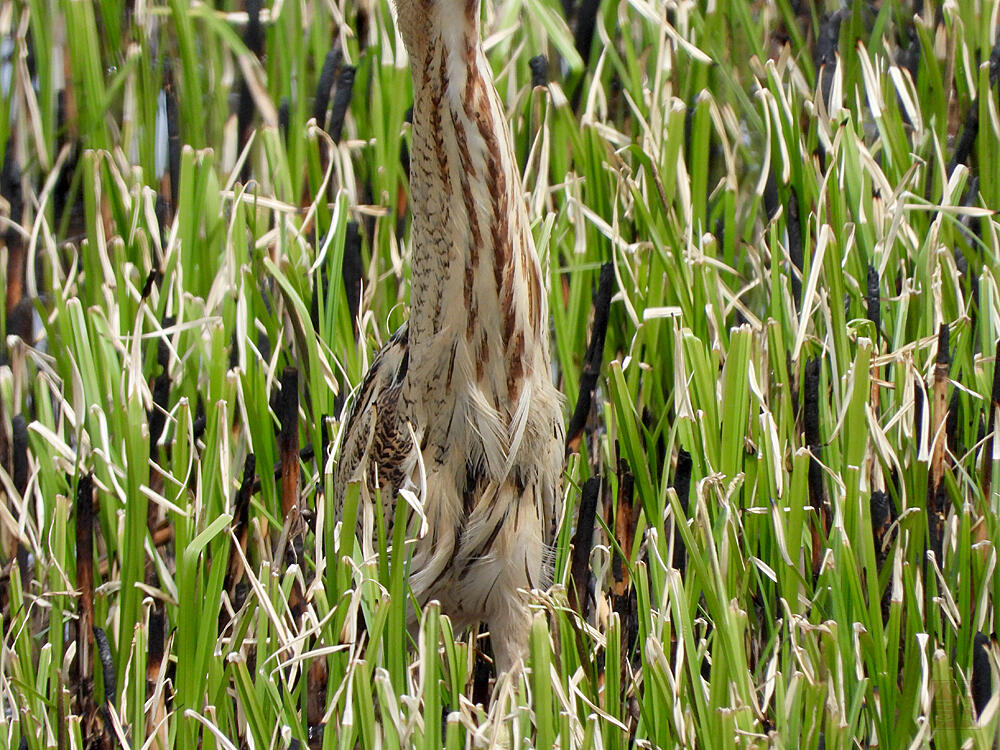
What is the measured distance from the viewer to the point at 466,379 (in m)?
1.42

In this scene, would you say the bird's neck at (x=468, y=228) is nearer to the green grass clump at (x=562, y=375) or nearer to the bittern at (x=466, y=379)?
the bittern at (x=466, y=379)

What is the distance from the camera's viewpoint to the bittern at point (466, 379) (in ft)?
4.13

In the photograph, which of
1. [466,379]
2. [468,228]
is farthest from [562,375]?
[468,228]

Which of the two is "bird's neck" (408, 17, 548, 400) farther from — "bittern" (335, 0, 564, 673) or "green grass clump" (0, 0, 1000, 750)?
"green grass clump" (0, 0, 1000, 750)

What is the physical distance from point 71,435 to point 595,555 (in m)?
0.74

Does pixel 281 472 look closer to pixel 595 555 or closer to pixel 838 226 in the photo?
pixel 595 555

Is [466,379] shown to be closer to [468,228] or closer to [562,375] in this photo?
[468,228]

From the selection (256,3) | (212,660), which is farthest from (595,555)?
(256,3)

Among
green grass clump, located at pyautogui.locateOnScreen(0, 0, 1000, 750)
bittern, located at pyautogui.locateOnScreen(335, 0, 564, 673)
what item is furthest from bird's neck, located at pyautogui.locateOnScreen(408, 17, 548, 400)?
green grass clump, located at pyautogui.locateOnScreen(0, 0, 1000, 750)

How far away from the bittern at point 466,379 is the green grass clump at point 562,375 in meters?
0.07

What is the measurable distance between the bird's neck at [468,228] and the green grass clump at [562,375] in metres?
0.16

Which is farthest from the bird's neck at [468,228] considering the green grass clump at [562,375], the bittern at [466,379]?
the green grass clump at [562,375]

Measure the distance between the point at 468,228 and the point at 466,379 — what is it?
18 cm

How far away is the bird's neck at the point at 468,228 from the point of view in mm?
1244
